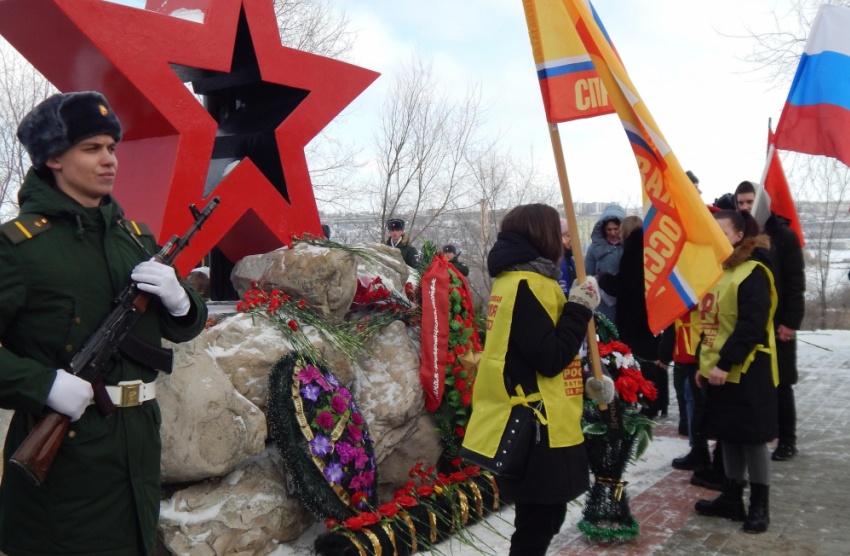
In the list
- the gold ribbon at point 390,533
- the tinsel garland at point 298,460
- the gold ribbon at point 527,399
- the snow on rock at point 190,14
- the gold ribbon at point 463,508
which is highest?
the snow on rock at point 190,14

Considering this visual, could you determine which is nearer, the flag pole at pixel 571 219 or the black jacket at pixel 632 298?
the flag pole at pixel 571 219

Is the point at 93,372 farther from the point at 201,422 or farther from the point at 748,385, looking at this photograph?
the point at 748,385

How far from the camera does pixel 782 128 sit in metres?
5.86

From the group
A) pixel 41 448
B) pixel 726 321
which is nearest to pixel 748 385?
pixel 726 321

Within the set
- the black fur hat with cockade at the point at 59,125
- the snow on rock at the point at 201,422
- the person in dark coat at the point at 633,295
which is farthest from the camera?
the person in dark coat at the point at 633,295

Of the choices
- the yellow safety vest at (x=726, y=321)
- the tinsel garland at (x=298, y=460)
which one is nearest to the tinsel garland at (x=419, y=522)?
the tinsel garland at (x=298, y=460)

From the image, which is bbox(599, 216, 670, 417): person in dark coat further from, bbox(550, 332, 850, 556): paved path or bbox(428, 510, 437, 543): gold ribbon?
bbox(428, 510, 437, 543): gold ribbon

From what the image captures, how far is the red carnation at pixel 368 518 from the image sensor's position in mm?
3980

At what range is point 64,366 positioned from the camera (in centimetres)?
225

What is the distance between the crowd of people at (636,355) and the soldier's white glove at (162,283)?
4.59 feet

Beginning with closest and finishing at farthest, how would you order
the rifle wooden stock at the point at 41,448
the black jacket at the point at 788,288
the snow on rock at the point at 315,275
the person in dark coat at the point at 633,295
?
the rifle wooden stock at the point at 41,448
the snow on rock at the point at 315,275
the black jacket at the point at 788,288
the person in dark coat at the point at 633,295

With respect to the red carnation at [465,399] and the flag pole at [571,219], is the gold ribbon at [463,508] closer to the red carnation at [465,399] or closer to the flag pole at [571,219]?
the red carnation at [465,399]

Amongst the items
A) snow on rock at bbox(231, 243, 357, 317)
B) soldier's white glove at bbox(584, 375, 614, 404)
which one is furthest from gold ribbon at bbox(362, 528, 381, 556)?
snow on rock at bbox(231, 243, 357, 317)

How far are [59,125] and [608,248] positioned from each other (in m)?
5.90
